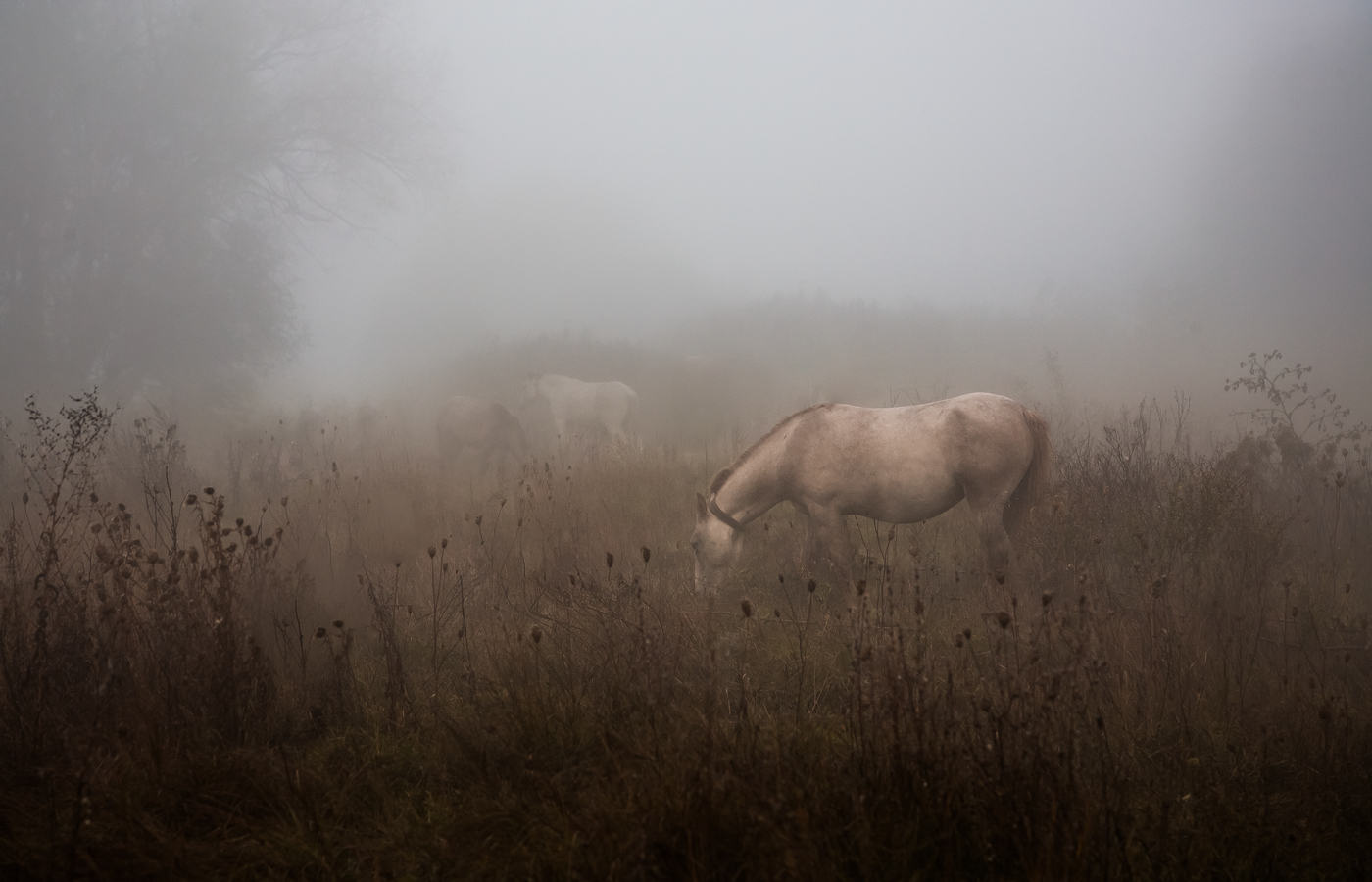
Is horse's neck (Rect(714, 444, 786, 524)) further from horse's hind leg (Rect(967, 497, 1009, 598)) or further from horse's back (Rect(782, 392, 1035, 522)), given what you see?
horse's hind leg (Rect(967, 497, 1009, 598))

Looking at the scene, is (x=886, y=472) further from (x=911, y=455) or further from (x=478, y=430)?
(x=478, y=430)

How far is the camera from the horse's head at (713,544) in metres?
6.09

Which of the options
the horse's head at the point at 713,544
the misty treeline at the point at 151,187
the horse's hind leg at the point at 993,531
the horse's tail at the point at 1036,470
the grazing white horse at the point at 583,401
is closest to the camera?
the horse's hind leg at the point at 993,531

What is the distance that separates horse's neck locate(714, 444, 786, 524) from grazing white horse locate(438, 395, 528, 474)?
25.0ft

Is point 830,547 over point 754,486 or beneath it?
beneath

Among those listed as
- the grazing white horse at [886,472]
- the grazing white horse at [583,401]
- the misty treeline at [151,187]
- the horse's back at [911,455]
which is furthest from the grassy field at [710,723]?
the misty treeline at [151,187]

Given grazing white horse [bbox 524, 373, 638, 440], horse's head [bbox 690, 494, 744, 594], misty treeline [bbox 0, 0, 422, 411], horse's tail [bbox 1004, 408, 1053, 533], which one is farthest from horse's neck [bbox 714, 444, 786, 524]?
misty treeline [bbox 0, 0, 422, 411]

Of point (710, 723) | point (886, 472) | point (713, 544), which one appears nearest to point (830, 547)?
point (886, 472)

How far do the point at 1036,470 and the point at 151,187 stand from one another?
1599 cm

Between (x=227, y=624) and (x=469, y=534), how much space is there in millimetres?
4343

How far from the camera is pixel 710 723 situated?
219 cm

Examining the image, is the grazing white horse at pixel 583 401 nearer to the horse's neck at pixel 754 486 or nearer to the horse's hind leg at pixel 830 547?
the horse's neck at pixel 754 486

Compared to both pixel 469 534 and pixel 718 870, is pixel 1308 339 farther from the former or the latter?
pixel 718 870

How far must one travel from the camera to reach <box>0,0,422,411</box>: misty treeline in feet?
38.2
